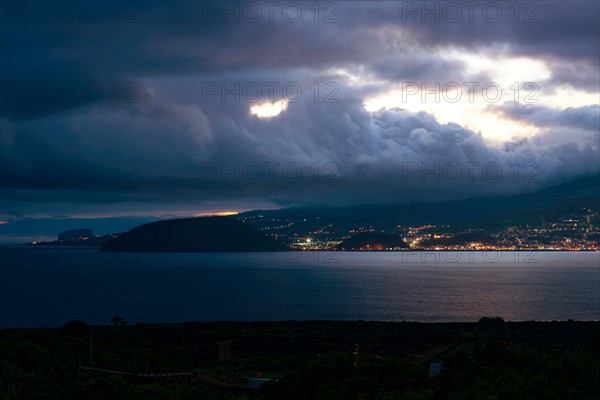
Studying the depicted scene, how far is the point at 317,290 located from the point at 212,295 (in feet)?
88.8

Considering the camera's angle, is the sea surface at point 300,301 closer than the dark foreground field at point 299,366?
No

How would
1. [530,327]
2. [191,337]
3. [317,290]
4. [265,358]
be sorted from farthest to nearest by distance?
[317,290], [530,327], [191,337], [265,358]

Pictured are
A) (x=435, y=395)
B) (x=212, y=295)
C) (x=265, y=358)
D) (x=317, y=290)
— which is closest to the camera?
(x=435, y=395)

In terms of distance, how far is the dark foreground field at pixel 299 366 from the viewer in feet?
119

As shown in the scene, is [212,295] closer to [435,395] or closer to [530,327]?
[530,327]

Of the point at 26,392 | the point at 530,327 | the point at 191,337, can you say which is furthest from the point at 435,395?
the point at 530,327

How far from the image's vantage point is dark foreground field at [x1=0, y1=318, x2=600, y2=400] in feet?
119

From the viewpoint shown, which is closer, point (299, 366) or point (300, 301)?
point (299, 366)

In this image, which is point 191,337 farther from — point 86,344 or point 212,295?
point 212,295

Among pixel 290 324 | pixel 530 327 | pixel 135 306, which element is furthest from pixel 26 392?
pixel 135 306

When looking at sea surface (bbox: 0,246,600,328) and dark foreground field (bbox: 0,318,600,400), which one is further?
sea surface (bbox: 0,246,600,328)

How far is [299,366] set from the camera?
193 ft

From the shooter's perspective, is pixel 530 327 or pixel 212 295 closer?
pixel 530 327

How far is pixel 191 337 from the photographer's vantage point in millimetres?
83562
